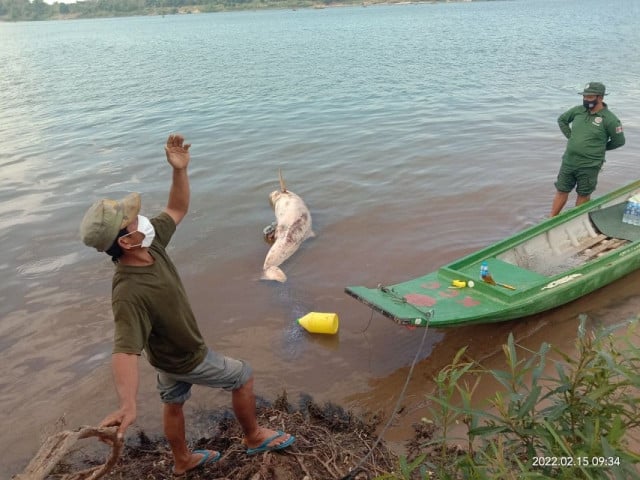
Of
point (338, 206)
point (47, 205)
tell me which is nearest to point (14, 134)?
point (47, 205)

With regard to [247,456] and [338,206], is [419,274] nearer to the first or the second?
[338,206]

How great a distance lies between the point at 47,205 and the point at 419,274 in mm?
7903

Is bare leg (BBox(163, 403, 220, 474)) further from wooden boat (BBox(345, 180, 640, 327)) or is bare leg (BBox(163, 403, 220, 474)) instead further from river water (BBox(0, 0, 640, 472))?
wooden boat (BBox(345, 180, 640, 327))

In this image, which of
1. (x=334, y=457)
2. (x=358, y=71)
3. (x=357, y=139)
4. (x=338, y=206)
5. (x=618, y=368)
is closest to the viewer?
(x=618, y=368)

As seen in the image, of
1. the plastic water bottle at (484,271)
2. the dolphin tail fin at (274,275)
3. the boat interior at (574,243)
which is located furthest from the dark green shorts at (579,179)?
the dolphin tail fin at (274,275)

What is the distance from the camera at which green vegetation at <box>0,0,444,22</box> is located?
347ft

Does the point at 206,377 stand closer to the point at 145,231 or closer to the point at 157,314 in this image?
the point at 157,314

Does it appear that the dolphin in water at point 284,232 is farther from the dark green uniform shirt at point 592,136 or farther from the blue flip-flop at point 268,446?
the dark green uniform shirt at point 592,136

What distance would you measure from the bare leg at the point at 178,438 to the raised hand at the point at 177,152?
1715 mm

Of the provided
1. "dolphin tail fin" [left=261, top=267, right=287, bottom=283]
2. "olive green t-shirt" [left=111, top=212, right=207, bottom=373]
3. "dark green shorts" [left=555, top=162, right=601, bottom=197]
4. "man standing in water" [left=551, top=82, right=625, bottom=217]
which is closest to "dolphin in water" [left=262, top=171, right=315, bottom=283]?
"dolphin tail fin" [left=261, top=267, right=287, bottom=283]

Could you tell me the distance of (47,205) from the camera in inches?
410

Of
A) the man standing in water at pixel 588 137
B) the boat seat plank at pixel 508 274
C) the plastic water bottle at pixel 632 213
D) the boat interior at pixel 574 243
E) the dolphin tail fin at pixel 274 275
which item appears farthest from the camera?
the dolphin tail fin at pixel 274 275

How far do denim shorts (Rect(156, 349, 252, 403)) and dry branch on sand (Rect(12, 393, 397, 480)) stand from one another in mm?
646

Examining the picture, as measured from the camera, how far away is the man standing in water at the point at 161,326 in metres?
2.76
